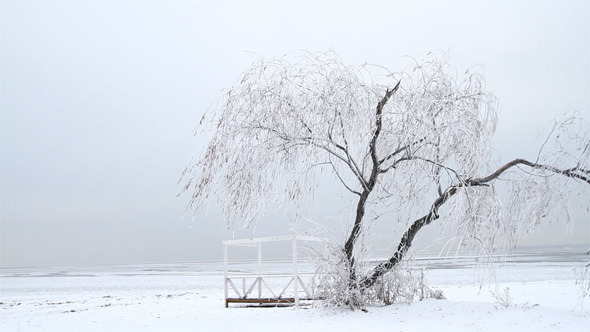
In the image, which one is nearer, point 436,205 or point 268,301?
point 436,205

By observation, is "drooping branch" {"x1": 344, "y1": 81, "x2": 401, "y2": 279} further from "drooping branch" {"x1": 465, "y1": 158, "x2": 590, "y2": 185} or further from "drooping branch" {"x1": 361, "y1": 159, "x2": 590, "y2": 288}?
"drooping branch" {"x1": 465, "y1": 158, "x2": 590, "y2": 185}

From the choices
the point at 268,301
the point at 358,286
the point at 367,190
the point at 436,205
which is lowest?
the point at 268,301

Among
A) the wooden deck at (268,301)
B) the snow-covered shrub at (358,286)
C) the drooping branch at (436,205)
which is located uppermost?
the drooping branch at (436,205)

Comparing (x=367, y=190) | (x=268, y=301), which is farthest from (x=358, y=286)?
(x=268, y=301)

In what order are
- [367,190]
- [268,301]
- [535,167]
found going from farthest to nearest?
[268,301], [367,190], [535,167]

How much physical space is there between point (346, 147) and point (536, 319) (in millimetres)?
4036

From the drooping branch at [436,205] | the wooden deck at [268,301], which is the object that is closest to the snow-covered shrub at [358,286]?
the drooping branch at [436,205]

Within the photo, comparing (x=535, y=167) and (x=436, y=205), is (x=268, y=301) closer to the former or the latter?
(x=436, y=205)

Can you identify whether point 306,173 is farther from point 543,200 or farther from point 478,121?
point 543,200

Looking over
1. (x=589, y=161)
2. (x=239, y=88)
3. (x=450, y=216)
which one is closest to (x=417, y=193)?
(x=450, y=216)

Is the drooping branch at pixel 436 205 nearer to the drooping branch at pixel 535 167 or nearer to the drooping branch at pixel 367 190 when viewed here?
the drooping branch at pixel 535 167

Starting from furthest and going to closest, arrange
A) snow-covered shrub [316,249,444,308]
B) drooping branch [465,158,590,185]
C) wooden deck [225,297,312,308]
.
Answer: wooden deck [225,297,312,308], snow-covered shrub [316,249,444,308], drooping branch [465,158,590,185]

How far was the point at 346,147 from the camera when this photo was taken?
10.4 metres

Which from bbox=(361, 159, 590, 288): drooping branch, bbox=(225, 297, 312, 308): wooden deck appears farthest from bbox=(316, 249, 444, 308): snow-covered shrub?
bbox=(225, 297, 312, 308): wooden deck
